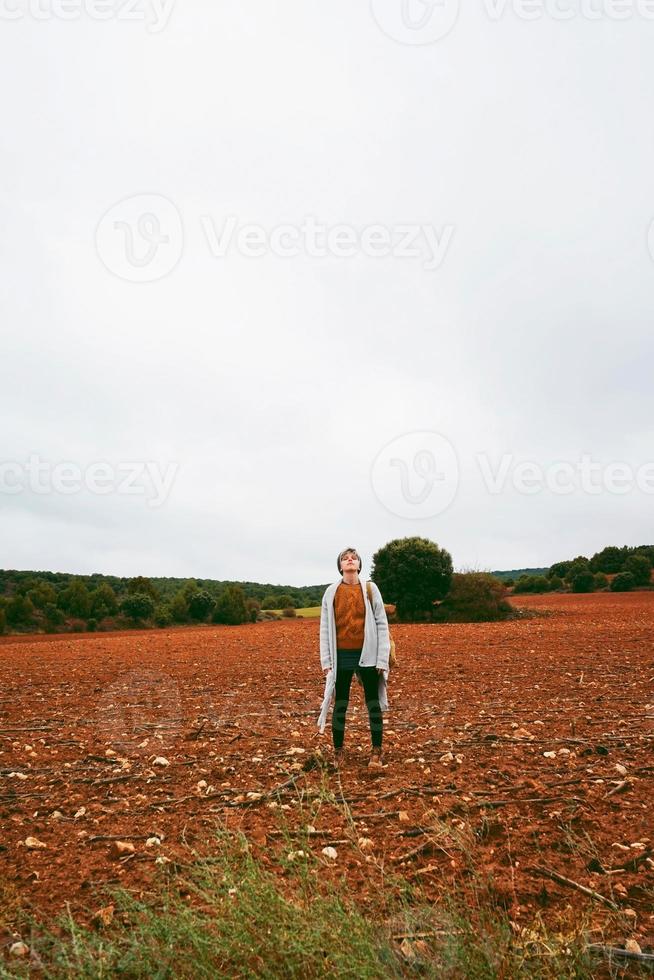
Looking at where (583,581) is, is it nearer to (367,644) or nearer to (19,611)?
(19,611)

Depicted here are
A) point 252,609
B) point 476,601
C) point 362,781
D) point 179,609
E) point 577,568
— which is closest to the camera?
point 362,781

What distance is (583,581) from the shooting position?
46750 mm

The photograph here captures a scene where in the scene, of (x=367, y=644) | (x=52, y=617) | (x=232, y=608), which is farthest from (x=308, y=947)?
(x=52, y=617)

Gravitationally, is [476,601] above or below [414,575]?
below

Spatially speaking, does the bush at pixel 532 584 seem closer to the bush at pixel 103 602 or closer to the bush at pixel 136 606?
the bush at pixel 136 606

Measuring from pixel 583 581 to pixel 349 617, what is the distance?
44458 mm

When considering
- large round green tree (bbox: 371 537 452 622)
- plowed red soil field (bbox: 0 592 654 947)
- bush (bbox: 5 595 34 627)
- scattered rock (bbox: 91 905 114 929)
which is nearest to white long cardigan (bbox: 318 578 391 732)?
plowed red soil field (bbox: 0 592 654 947)

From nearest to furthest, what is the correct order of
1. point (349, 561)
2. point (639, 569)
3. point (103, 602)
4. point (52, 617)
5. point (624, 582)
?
point (349, 561), point (52, 617), point (103, 602), point (624, 582), point (639, 569)

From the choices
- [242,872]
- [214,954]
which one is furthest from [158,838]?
[214,954]

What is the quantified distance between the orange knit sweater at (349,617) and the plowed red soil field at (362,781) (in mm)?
1157

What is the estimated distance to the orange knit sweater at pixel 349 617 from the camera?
6.61m

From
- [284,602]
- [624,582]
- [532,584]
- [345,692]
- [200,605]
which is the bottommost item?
[345,692]

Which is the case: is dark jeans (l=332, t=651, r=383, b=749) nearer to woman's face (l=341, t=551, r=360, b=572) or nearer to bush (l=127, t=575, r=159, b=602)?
woman's face (l=341, t=551, r=360, b=572)

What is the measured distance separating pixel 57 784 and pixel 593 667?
30.5 ft
